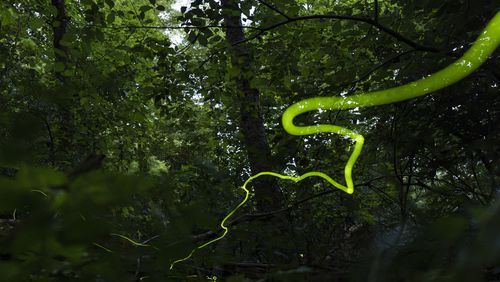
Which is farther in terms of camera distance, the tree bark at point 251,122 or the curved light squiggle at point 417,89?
the tree bark at point 251,122

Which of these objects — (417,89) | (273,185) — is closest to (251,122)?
(273,185)

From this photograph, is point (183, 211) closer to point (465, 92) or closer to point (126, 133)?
point (465, 92)

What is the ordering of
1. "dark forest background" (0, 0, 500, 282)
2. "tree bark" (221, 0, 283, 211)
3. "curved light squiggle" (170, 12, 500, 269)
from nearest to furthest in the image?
"dark forest background" (0, 0, 500, 282)
"curved light squiggle" (170, 12, 500, 269)
"tree bark" (221, 0, 283, 211)

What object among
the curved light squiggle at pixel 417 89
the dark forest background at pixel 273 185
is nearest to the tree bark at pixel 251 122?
the dark forest background at pixel 273 185

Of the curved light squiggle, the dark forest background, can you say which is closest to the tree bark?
the dark forest background

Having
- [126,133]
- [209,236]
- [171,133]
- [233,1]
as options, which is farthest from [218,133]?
[209,236]

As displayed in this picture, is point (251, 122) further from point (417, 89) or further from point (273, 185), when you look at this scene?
point (417, 89)

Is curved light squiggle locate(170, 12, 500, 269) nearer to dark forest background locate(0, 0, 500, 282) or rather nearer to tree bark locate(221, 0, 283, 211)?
dark forest background locate(0, 0, 500, 282)

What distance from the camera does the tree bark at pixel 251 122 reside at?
307 centimetres

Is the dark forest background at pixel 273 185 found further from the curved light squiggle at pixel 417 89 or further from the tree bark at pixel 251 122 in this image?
the curved light squiggle at pixel 417 89

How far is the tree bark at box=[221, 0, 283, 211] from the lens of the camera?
307 centimetres

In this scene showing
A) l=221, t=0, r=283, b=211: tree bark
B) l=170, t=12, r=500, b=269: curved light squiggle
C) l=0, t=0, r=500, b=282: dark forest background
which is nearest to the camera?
l=0, t=0, r=500, b=282: dark forest background

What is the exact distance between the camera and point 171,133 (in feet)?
37.9

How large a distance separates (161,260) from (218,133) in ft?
24.3
